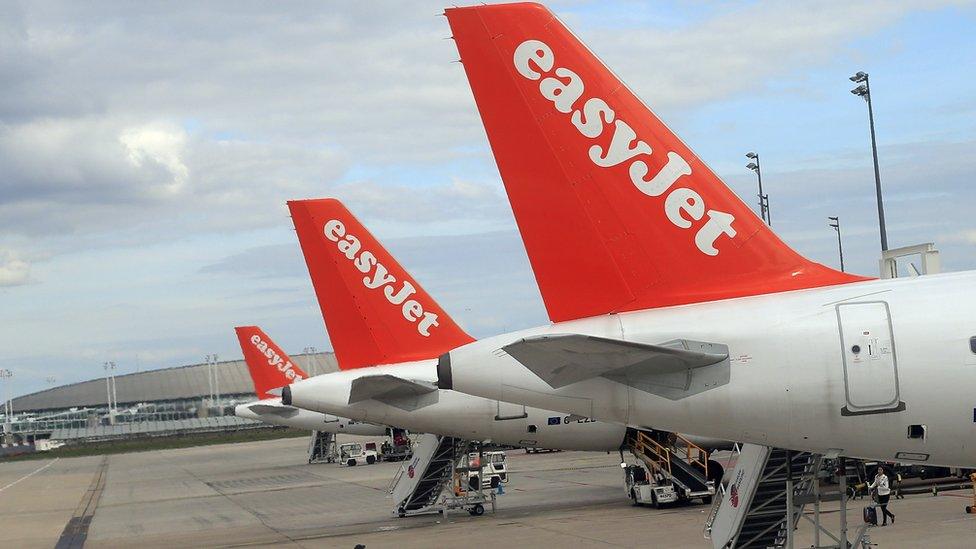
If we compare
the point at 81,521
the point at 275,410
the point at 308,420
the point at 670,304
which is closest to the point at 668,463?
the point at 670,304

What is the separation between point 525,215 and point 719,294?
101 inches

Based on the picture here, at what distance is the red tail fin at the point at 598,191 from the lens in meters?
12.9

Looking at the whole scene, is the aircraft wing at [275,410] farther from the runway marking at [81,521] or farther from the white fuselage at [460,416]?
the white fuselage at [460,416]

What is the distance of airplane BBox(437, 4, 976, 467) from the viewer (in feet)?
38.3

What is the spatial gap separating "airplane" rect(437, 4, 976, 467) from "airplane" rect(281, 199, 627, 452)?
1617 centimetres

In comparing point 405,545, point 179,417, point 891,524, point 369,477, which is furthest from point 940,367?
point 179,417

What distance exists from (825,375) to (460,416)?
699 inches

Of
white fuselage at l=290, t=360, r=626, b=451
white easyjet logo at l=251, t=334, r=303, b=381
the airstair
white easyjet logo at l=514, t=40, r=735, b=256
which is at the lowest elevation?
the airstair

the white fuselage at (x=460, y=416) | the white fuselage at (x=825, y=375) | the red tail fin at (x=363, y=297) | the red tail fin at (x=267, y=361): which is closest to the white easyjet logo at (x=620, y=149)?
the white fuselage at (x=825, y=375)

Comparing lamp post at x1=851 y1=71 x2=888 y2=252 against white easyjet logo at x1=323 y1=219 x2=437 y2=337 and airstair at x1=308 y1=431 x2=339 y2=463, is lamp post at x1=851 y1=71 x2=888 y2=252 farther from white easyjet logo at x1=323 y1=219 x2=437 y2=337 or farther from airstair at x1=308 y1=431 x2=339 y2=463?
airstair at x1=308 y1=431 x2=339 y2=463

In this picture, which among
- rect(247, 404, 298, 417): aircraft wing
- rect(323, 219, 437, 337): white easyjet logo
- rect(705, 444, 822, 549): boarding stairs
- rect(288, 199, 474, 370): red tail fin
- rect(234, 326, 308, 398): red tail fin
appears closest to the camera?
rect(705, 444, 822, 549): boarding stairs

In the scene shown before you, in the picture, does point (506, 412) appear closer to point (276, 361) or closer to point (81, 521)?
point (81, 521)

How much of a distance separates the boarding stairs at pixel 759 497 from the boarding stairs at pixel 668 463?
1449cm

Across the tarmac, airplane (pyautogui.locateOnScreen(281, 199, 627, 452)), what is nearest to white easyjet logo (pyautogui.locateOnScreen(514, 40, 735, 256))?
the tarmac
